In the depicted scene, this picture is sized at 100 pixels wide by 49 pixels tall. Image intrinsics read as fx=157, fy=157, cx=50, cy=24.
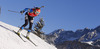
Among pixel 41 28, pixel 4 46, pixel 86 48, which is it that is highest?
pixel 86 48

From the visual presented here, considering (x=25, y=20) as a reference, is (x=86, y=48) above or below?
above

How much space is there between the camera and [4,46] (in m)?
→ 6.74

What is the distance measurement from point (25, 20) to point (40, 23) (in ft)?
197

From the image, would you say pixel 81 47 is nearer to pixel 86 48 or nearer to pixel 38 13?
pixel 86 48

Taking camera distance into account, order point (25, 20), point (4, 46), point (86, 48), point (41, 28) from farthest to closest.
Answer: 1. point (86, 48)
2. point (41, 28)
3. point (25, 20)
4. point (4, 46)

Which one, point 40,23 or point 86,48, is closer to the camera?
point 40,23

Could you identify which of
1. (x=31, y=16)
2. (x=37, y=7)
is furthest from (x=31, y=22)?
(x=37, y=7)

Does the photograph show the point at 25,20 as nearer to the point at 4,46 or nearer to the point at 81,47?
the point at 4,46

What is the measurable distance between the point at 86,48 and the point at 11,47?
17883cm

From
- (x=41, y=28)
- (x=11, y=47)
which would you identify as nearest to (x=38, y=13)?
(x=11, y=47)

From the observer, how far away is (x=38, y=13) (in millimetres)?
10805

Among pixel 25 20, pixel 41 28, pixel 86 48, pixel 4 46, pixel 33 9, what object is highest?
pixel 86 48

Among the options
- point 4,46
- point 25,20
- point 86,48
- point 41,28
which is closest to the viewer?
point 4,46

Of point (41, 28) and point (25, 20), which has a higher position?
point (41, 28)
